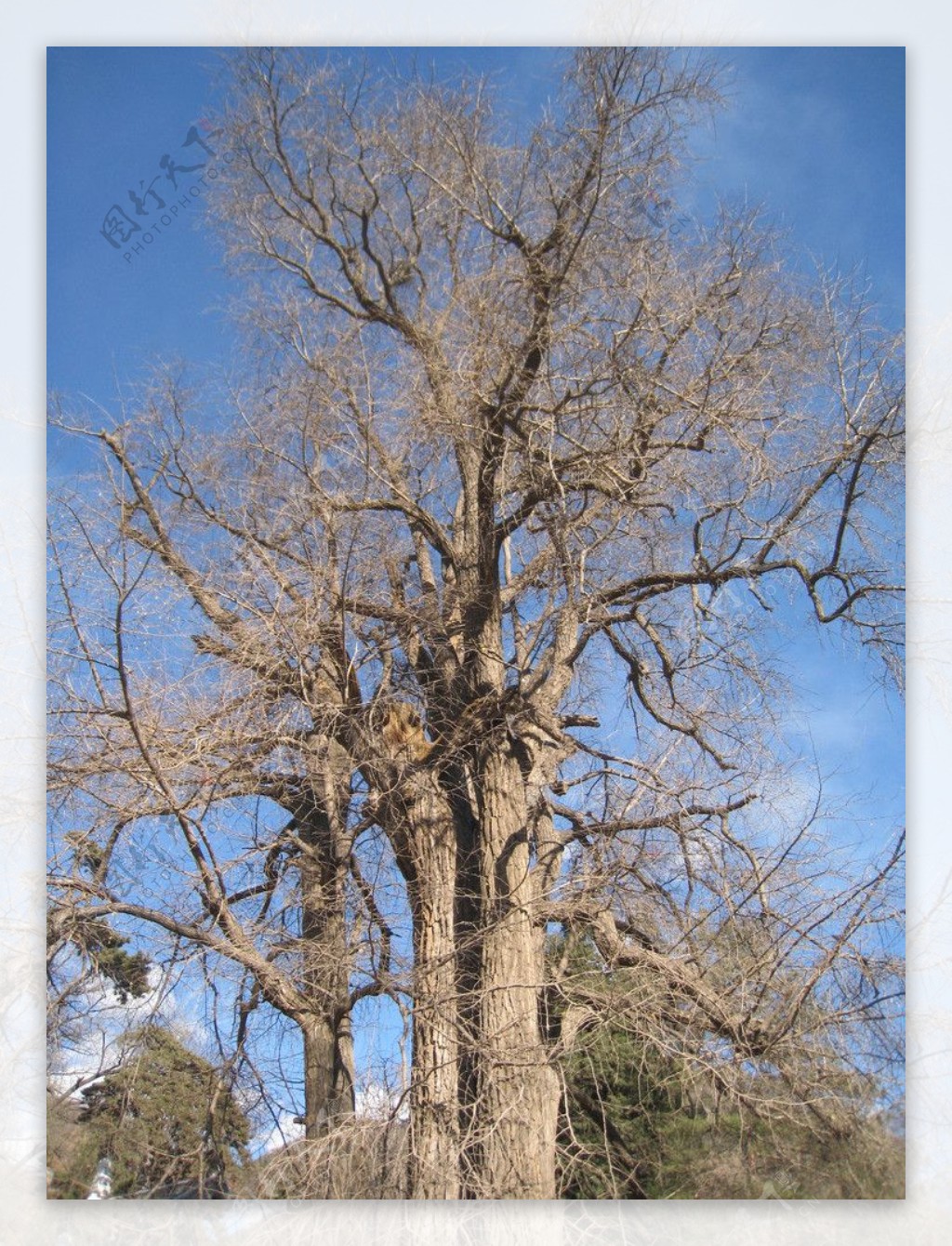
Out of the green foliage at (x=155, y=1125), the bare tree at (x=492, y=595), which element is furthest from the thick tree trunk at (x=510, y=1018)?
the green foliage at (x=155, y=1125)

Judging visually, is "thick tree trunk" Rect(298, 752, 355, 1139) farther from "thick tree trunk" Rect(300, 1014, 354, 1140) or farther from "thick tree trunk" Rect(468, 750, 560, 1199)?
"thick tree trunk" Rect(468, 750, 560, 1199)

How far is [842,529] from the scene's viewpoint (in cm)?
369

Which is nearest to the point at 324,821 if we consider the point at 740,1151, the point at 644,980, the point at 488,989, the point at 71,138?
the point at 488,989

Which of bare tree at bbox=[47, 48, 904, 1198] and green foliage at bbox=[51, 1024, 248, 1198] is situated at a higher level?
bare tree at bbox=[47, 48, 904, 1198]

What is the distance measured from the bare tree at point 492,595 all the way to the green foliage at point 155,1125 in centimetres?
29

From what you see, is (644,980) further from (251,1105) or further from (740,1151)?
(251,1105)

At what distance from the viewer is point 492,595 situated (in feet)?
13.6

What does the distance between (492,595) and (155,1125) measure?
5.83 feet

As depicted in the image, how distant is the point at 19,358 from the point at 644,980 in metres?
2.30

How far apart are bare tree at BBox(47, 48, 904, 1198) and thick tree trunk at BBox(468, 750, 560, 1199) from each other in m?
0.01

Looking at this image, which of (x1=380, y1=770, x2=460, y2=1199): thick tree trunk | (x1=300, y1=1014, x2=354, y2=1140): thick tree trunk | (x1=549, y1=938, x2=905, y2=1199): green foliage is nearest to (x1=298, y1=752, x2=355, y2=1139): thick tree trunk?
(x1=300, y1=1014, x2=354, y2=1140): thick tree trunk

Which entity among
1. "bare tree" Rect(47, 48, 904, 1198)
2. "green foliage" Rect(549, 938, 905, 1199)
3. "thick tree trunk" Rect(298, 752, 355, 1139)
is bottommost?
"green foliage" Rect(549, 938, 905, 1199)

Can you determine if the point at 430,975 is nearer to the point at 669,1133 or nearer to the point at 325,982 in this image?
the point at 325,982

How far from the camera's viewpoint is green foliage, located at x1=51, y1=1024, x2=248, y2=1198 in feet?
10.5
